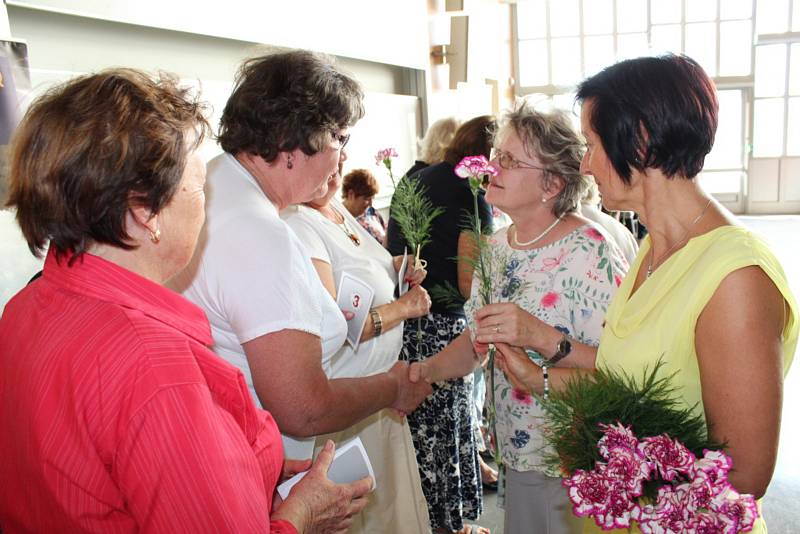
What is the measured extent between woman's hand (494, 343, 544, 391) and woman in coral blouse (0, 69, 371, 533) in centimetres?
85

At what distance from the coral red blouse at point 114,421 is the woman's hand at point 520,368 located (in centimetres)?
94

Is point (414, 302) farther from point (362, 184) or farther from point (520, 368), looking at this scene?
point (362, 184)

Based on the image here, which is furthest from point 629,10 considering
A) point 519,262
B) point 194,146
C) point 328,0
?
point 194,146

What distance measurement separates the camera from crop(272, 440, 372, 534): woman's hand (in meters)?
1.16

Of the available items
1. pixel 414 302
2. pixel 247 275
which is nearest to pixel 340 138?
pixel 247 275

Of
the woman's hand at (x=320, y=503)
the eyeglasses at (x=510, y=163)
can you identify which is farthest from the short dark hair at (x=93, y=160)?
the eyeglasses at (x=510, y=163)

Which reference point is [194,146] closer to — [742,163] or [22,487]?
[22,487]

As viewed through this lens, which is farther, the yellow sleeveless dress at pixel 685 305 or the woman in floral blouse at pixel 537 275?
the woman in floral blouse at pixel 537 275

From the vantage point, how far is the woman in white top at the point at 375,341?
6.16 ft

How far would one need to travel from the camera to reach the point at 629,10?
45.0 feet

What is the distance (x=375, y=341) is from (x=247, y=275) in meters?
0.70

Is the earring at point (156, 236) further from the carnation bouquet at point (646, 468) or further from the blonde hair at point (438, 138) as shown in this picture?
the blonde hair at point (438, 138)

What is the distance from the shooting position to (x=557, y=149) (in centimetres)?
215

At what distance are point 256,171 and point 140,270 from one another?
0.63 metres
